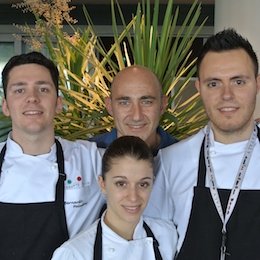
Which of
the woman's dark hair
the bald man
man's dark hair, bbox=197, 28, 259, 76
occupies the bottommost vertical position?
the woman's dark hair

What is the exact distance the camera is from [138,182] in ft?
5.28

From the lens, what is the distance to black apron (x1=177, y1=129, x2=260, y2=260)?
4.98ft

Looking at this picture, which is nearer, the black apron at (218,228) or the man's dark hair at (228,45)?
the black apron at (218,228)

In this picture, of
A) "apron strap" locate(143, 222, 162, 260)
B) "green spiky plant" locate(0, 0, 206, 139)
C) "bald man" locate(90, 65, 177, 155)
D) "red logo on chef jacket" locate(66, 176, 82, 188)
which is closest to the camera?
"apron strap" locate(143, 222, 162, 260)

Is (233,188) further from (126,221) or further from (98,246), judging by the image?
(98,246)

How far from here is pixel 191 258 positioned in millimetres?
1591

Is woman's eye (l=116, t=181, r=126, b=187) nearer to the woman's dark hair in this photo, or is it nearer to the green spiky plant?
Answer: the woman's dark hair

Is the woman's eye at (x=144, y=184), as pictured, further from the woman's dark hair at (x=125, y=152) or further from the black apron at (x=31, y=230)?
the black apron at (x=31, y=230)

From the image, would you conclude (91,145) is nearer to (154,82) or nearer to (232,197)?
(154,82)

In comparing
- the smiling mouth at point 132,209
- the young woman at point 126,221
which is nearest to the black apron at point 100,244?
the young woman at point 126,221

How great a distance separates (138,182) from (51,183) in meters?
0.30

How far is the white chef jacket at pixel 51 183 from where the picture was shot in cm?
167

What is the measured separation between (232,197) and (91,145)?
59cm

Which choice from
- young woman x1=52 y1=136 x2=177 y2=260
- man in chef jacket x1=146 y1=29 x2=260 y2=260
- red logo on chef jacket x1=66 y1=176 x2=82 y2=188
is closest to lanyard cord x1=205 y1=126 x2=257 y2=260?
man in chef jacket x1=146 y1=29 x2=260 y2=260
